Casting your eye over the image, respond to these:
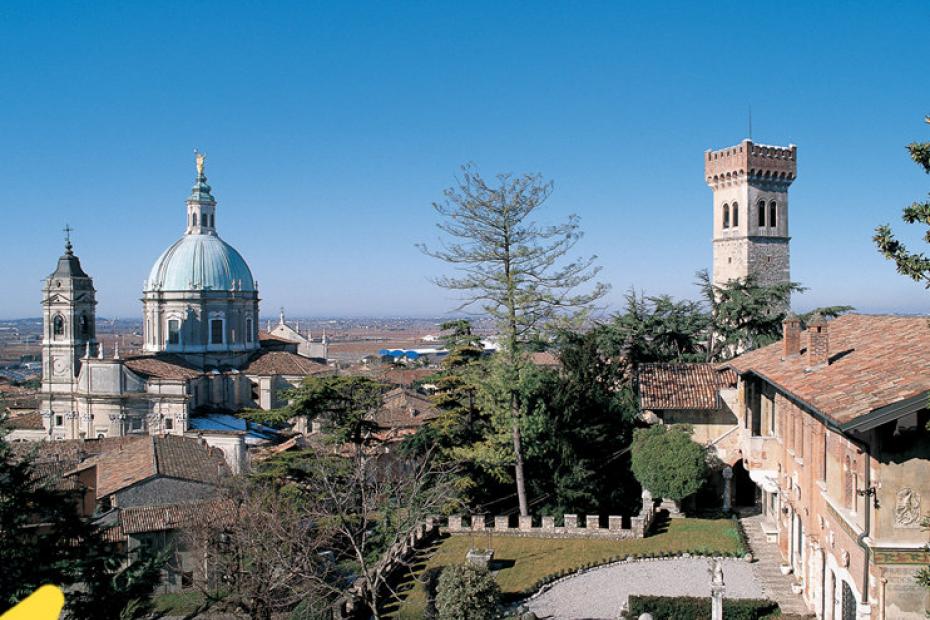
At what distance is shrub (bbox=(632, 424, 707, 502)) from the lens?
2727cm

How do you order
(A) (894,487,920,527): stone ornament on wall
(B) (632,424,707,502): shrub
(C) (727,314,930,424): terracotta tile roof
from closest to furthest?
1. (A) (894,487,920,527): stone ornament on wall
2. (C) (727,314,930,424): terracotta tile roof
3. (B) (632,424,707,502): shrub

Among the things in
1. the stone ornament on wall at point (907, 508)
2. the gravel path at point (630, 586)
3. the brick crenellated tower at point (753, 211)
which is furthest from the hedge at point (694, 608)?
the brick crenellated tower at point (753, 211)

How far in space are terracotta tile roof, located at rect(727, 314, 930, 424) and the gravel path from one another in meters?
5.54

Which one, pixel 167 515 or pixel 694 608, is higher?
pixel 694 608

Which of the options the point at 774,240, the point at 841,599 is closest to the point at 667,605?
the point at 841,599

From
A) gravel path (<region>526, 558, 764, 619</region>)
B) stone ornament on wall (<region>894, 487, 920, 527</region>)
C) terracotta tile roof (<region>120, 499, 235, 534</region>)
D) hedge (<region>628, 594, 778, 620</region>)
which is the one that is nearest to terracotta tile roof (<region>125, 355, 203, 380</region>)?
terracotta tile roof (<region>120, 499, 235, 534</region>)

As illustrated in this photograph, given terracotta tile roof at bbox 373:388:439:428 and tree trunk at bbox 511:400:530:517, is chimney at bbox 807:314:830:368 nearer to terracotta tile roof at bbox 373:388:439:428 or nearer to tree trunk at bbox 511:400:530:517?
tree trunk at bbox 511:400:530:517

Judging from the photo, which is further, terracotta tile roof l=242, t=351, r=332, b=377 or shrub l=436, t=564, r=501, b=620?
terracotta tile roof l=242, t=351, r=332, b=377

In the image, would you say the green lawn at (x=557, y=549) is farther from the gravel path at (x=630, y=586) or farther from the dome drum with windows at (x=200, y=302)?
the dome drum with windows at (x=200, y=302)

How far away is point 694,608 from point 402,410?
35.5m

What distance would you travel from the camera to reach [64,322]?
186 ft

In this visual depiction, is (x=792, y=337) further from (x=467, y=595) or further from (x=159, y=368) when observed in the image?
(x=159, y=368)

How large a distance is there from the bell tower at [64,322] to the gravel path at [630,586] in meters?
44.4

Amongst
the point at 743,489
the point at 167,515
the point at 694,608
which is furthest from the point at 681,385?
the point at 167,515
